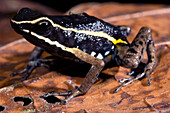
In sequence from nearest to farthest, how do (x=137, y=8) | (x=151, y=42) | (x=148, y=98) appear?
(x=148, y=98), (x=151, y=42), (x=137, y=8)

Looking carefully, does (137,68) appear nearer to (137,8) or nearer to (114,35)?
(114,35)

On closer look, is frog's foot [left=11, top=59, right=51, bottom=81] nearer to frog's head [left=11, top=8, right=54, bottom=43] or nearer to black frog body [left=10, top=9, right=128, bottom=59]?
black frog body [left=10, top=9, right=128, bottom=59]

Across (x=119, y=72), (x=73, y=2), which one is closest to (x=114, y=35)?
(x=119, y=72)

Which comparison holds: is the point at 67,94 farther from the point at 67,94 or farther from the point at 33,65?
the point at 33,65

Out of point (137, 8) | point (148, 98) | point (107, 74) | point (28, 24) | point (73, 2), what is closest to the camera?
point (148, 98)

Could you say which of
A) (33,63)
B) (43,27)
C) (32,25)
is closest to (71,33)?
(43,27)

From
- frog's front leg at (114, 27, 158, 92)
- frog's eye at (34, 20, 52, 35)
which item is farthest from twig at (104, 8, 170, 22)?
frog's eye at (34, 20, 52, 35)

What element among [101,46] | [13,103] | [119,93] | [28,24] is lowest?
[13,103]
